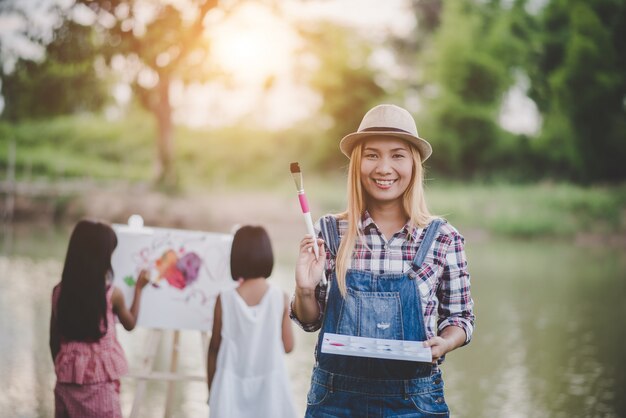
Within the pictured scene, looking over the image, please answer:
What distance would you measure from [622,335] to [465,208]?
11845 millimetres

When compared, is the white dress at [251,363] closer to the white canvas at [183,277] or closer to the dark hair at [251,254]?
the dark hair at [251,254]

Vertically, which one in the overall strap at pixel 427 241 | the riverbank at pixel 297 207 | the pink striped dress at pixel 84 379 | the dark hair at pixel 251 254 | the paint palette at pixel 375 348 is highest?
the riverbank at pixel 297 207

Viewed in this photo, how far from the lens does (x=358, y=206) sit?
176cm

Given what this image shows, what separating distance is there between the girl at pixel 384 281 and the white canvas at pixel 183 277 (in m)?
1.57

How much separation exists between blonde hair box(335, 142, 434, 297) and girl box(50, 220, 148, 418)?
3.49 ft

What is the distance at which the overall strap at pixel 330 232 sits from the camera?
176 cm

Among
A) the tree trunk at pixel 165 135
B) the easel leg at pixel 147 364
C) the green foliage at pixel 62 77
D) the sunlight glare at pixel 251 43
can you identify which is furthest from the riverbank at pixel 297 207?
the easel leg at pixel 147 364

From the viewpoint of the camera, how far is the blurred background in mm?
5695

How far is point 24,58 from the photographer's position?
1602 cm

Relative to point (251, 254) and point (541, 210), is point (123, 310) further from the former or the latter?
point (541, 210)

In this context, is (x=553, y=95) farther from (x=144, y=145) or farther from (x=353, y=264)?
(x=353, y=264)

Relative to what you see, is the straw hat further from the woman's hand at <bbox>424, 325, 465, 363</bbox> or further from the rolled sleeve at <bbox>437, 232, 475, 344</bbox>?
the woman's hand at <bbox>424, 325, 465, 363</bbox>

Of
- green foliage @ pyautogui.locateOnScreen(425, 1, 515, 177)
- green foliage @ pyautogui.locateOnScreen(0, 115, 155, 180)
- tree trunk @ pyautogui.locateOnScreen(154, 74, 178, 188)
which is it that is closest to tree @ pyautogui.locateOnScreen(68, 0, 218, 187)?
tree trunk @ pyautogui.locateOnScreen(154, 74, 178, 188)

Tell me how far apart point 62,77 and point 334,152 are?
8351 millimetres
